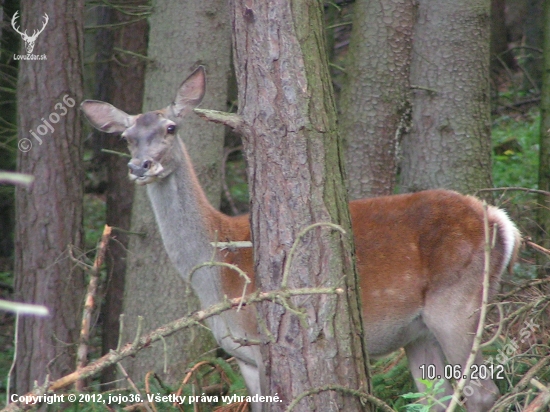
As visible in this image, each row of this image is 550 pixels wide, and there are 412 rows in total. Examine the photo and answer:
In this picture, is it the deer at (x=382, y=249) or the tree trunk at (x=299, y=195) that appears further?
the deer at (x=382, y=249)

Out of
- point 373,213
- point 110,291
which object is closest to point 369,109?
point 373,213

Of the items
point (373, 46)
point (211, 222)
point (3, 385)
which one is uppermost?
point (373, 46)

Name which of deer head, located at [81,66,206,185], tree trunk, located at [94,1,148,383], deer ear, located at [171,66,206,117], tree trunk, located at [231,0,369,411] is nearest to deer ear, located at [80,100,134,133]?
deer head, located at [81,66,206,185]

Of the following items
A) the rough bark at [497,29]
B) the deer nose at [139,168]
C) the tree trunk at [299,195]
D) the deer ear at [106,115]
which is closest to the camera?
the tree trunk at [299,195]

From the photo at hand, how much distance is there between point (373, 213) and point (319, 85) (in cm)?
195

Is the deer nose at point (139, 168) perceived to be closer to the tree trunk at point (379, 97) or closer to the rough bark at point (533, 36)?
the tree trunk at point (379, 97)

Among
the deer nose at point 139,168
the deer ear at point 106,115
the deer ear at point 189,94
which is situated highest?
the deer ear at point 189,94

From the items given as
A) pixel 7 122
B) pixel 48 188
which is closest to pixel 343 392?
pixel 48 188

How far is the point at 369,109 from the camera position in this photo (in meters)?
7.17

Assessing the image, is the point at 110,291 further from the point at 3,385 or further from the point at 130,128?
the point at 130,128

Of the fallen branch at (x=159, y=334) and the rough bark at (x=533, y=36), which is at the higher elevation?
the rough bark at (x=533, y=36)

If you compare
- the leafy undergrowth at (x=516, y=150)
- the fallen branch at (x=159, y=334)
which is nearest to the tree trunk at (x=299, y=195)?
the fallen branch at (x=159, y=334)

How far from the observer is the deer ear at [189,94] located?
5.53 metres

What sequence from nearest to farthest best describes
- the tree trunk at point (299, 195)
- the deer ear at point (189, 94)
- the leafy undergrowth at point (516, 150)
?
the tree trunk at point (299, 195)
the deer ear at point (189, 94)
the leafy undergrowth at point (516, 150)
